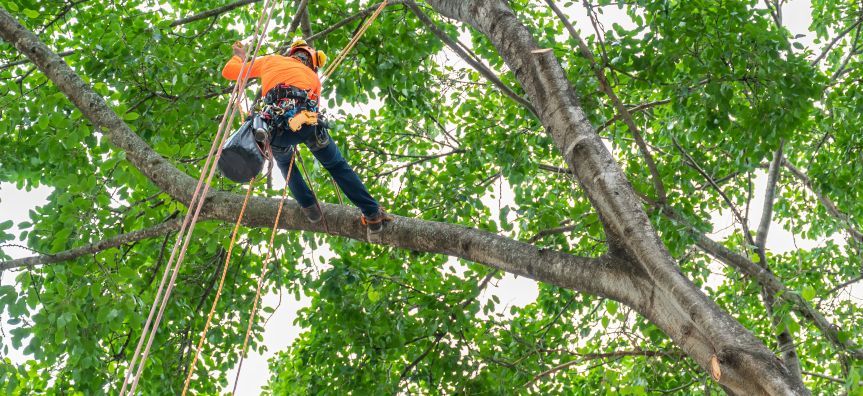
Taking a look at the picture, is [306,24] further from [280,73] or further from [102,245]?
[102,245]

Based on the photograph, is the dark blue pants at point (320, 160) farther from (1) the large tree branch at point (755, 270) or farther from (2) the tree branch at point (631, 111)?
(1) the large tree branch at point (755, 270)

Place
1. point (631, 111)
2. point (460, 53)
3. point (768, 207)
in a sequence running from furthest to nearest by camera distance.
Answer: point (768, 207) < point (631, 111) < point (460, 53)

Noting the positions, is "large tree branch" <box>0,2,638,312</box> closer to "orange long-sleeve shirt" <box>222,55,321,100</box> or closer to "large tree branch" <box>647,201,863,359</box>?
"orange long-sleeve shirt" <box>222,55,321,100</box>

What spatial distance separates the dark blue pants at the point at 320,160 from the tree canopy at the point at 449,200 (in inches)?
4.4

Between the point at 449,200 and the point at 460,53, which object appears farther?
the point at 449,200

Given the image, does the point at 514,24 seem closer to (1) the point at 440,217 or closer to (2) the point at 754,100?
(2) the point at 754,100

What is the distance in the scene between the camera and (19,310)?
432 centimetres

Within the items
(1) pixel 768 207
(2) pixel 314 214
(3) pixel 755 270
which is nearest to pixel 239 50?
(2) pixel 314 214

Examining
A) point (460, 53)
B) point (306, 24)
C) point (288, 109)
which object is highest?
point (306, 24)

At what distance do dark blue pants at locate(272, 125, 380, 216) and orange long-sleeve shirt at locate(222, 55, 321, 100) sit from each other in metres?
0.27

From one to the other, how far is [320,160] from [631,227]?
183 centimetres

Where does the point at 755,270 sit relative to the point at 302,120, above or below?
above

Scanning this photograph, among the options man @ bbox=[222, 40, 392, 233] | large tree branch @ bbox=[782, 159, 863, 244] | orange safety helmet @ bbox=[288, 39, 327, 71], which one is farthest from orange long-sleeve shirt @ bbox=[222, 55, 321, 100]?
large tree branch @ bbox=[782, 159, 863, 244]

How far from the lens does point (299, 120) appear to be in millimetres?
3988
